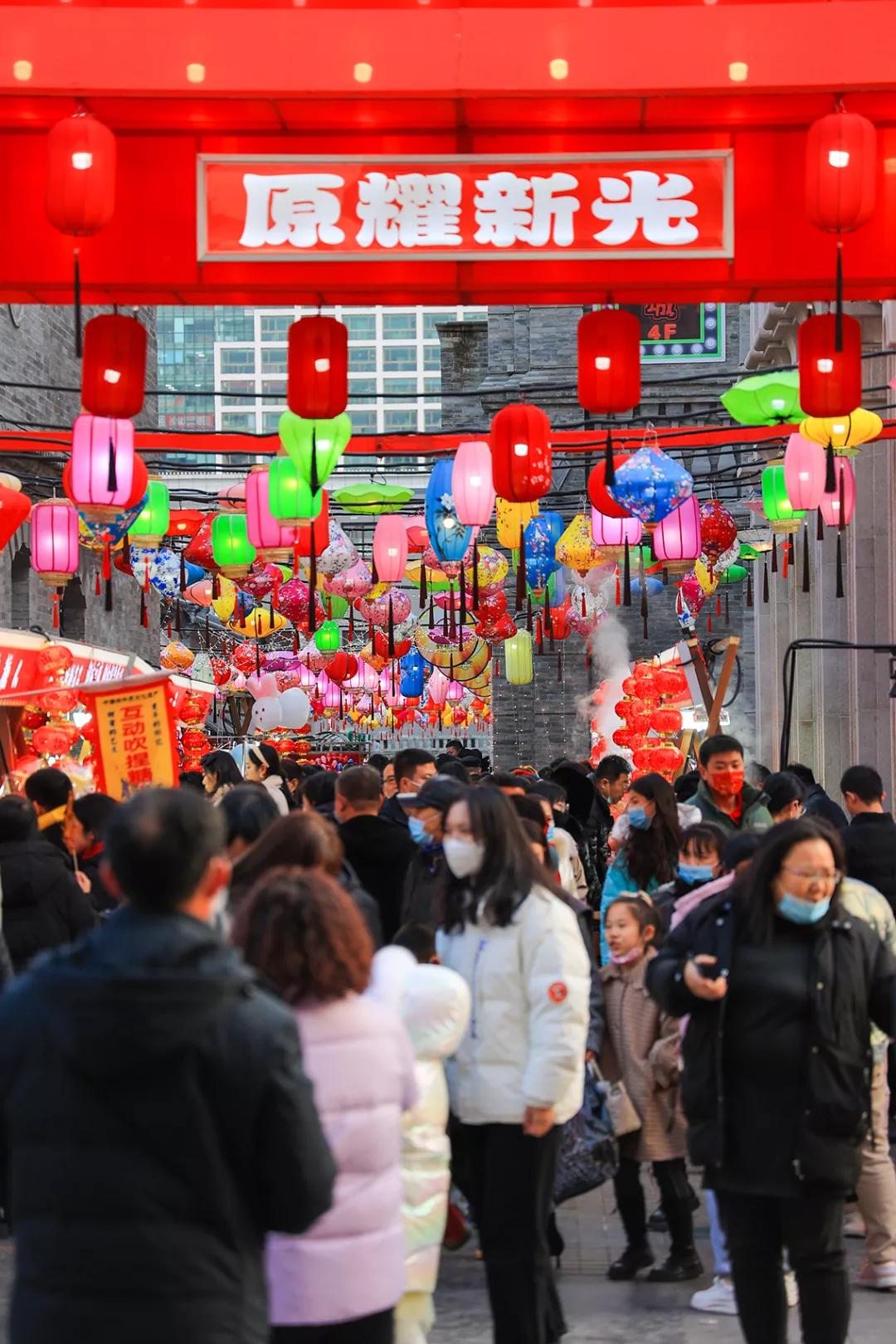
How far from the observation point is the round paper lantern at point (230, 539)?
1956 cm

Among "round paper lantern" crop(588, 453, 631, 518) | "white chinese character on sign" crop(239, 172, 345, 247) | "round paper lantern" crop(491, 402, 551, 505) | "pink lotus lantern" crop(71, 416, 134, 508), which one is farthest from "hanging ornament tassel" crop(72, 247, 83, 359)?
"round paper lantern" crop(588, 453, 631, 518)

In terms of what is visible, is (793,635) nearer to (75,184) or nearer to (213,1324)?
(75,184)

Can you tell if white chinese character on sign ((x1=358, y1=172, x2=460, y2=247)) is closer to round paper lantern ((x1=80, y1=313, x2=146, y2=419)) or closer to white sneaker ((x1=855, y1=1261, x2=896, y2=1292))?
round paper lantern ((x1=80, y1=313, x2=146, y2=419))

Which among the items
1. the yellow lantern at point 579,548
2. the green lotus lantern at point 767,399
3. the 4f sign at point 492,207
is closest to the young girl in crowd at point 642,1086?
the 4f sign at point 492,207

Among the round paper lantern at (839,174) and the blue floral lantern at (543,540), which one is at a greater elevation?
the round paper lantern at (839,174)

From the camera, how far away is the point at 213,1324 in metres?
3.19

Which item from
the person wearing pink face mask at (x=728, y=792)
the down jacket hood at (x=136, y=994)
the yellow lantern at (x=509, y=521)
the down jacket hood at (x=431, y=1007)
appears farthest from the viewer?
the yellow lantern at (x=509, y=521)

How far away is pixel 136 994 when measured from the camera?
308cm

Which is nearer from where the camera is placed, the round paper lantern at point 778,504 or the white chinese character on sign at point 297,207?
the white chinese character on sign at point 297,207

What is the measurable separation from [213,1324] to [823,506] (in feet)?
44.2

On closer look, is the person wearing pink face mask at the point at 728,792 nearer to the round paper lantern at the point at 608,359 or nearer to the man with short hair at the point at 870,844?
the man with short hair at the point at 870,844

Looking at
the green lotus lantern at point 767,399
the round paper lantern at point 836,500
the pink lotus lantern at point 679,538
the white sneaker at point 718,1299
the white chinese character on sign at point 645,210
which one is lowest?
the white sneaker at point 718,1299

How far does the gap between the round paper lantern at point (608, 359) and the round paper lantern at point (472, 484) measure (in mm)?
5892

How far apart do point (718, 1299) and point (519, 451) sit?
788cm
